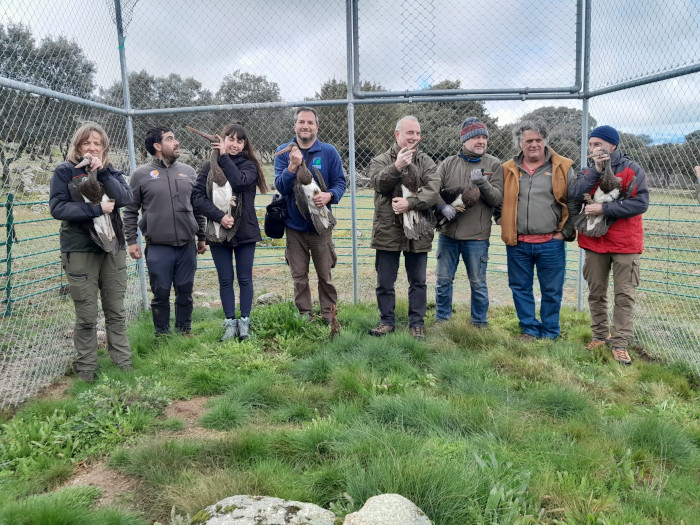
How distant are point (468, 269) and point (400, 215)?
1.02 meters

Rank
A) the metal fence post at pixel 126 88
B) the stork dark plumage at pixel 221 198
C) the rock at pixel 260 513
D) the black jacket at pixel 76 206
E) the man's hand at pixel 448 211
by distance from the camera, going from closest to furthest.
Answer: the rock at pixel 260 513 → the black jacket at pixel 76 206 → the stork dark plumage at pixel 221 198 → the man's hand at pixel 448 211 → the metal fence post at pixel 126 88

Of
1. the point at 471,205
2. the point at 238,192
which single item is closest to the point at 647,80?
the point at 471,205

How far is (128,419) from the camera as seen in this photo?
3488mm

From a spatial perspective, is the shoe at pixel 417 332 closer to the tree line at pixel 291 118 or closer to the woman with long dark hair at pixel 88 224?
the tree line at pixel 291 118

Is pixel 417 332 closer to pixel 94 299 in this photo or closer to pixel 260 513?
pixel 94 299

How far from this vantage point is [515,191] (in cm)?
526

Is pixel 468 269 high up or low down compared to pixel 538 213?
down

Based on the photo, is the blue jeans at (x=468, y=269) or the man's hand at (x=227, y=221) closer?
the man's hand at (x=227, y=221)

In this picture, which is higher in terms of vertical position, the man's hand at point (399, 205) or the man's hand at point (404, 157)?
the man's hand at point (404, 157)

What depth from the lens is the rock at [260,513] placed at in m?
2.20

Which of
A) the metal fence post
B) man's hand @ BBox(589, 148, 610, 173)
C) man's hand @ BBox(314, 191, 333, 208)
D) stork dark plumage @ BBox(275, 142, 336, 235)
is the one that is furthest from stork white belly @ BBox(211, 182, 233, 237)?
man's hand @ BBox(589, 148, 610, 173)

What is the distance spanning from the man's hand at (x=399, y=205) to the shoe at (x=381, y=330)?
1247 mm


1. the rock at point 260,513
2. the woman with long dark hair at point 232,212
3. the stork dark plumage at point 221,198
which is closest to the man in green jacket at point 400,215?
the woman with long dark hair at point 232,212

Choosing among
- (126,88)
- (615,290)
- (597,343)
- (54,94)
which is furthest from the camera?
(126,88)
